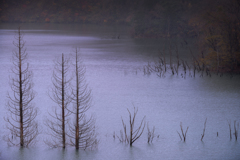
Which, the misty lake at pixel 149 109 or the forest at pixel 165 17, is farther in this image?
the forest at pixel 165 17

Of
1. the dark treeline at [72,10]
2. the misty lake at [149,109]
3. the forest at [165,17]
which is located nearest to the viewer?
the misty lake at [149,109]

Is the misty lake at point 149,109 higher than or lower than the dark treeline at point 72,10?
lower

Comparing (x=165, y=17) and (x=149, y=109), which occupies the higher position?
(x=165, y=17)

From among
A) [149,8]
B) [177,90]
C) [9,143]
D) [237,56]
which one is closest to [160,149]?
[9,143]

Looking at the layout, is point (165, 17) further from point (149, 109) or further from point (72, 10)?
point (72, 10)

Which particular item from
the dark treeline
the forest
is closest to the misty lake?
the forest

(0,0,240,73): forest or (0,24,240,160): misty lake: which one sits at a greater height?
(0,0,240,73): forest

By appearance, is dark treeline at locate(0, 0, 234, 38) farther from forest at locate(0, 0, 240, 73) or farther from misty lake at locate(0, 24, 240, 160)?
misty lake at locate(0, 24, 240, 160)

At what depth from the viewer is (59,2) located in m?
119

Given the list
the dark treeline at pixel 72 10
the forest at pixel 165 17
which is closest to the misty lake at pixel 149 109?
the forest at pixel 165 17

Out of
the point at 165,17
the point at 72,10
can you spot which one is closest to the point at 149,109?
the point at 165,17

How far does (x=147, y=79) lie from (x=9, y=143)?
40.2 feet

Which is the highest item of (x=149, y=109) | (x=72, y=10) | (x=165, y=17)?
(x=72, y=10)

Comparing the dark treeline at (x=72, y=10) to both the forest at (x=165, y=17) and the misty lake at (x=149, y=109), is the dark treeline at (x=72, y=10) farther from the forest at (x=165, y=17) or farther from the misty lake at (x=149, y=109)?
the misty lake at (x=149, y=109)
